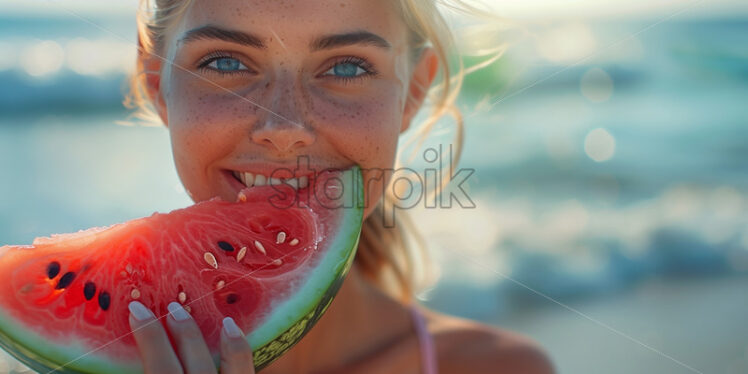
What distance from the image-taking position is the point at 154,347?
151 cm

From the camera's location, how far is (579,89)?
37.9ft

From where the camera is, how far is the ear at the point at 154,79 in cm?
249

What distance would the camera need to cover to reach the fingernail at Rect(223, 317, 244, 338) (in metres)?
1.60

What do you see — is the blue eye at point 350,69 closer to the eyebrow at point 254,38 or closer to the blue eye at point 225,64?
the eyebrow at point 254,38

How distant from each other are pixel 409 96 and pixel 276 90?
2.62 feet

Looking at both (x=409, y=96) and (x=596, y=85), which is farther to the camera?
(x=596, y=85)

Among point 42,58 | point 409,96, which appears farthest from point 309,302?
point 42,58

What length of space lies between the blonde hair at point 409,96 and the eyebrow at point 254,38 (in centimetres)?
17

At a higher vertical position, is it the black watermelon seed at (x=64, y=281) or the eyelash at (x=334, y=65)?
the eyelash at (x=334, y=65)

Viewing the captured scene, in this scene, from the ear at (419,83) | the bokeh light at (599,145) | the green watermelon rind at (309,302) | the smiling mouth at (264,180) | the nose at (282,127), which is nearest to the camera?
the green watermelon rind at (309,302)

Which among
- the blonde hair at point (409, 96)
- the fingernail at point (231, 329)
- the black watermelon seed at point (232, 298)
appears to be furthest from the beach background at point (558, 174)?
the fingernail at point (231, 329)

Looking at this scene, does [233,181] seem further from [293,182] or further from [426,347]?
[426,347]

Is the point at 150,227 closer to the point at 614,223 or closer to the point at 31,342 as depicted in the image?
the point at 31,342

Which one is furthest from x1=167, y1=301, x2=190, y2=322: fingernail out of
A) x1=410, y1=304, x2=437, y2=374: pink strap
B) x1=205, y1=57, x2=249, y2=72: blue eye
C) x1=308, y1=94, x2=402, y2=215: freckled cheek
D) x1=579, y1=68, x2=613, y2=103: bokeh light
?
x1=579, y1=68, x2=613, y2=103: bokeh light
